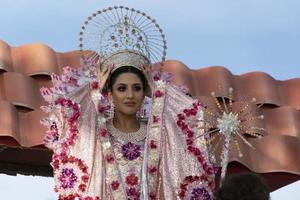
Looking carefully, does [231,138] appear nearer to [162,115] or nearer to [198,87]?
[162,115]

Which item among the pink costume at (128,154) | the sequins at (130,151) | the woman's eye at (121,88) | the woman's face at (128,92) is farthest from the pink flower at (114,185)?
the woman's eye at (121,88)

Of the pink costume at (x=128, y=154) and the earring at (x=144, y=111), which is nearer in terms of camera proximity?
the pink costume at (x=128, y=154)

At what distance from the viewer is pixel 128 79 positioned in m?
4.55

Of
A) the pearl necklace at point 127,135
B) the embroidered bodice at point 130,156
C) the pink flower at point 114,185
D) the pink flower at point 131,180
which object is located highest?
the pearl necklace at point 127,135

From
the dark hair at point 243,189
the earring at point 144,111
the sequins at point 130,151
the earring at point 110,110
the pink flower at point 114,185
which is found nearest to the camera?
the dark hair at point 243,189

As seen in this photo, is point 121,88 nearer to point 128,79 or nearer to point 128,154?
point 128,79

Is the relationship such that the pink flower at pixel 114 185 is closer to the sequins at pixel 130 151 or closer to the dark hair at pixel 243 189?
the sequins at pixel 130 151

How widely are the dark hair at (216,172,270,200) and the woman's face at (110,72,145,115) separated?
1.56 metres

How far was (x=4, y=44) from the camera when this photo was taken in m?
7.62

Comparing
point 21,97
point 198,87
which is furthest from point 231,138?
point 198,87

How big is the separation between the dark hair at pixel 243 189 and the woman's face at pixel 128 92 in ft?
5.10

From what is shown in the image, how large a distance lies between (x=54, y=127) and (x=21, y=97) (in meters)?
2.87

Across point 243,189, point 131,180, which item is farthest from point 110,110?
point 243,189

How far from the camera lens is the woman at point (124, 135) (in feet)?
14.4
